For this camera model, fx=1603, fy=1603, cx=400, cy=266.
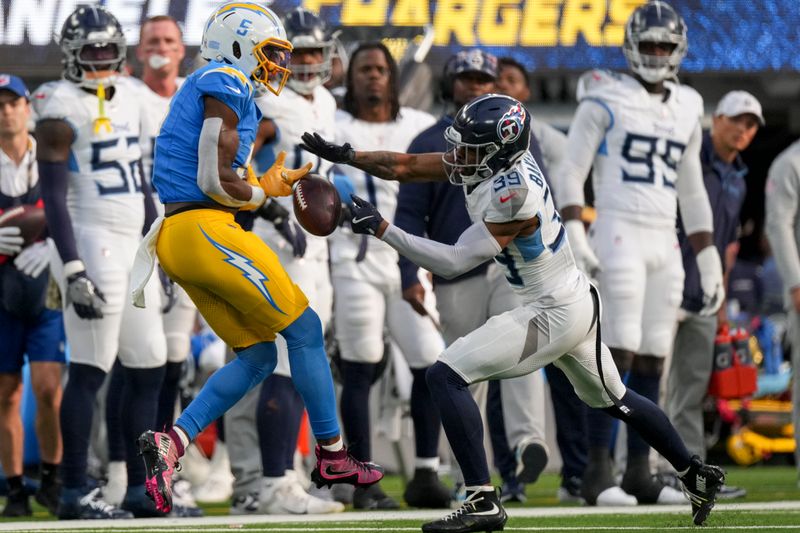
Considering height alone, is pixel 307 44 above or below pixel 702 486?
above

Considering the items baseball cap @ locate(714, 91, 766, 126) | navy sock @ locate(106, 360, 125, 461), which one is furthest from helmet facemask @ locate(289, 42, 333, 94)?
baseball cap @ locate(714, 91, 766, 126)

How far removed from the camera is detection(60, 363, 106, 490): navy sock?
22.8 ft

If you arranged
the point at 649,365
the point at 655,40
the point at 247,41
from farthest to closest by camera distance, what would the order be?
the point at 655,40, the point at 649,365, the point at 247,41

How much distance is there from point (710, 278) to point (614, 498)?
47.2 inches

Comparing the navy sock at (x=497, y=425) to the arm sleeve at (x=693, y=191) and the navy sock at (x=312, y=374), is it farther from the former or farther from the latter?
the navy sock at (x=312, y=374)

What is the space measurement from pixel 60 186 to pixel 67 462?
47.3 inches

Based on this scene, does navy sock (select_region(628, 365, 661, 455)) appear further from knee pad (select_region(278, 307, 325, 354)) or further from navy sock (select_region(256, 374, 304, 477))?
knee pad (select_region(278, 307, 325, 354))

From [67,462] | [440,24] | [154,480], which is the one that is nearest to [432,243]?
[154,480]

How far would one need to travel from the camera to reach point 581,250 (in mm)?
7355

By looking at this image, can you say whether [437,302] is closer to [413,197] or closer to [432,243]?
[413,197]

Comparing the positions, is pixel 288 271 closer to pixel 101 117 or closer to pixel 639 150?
pixel 101 117

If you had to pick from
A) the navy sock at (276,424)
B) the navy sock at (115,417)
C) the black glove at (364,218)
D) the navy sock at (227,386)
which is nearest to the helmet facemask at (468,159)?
the black glove at (364,218)

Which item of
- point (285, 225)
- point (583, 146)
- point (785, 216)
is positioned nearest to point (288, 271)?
point (285, 225)

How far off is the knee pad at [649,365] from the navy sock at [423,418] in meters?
0.98
